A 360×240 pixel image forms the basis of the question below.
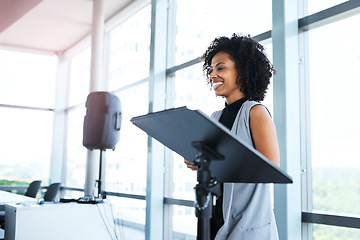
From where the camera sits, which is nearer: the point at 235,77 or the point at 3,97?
the point at 235,77

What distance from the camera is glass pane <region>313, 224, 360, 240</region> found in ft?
8.52

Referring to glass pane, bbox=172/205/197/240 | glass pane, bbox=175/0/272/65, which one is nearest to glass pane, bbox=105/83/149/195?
glass pane, bbox=172/205/197/240

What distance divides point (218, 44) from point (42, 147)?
7.19 metres

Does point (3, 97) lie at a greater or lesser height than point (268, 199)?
greater

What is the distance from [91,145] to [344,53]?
296cm

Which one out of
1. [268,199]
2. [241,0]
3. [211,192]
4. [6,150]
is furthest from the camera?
[6,150]

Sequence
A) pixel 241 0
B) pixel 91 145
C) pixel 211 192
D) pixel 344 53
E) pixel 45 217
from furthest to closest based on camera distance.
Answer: pixel 91 145 < pixel 241 0 < pixel 45 217 < pixel 344 53 < pixel 211 192

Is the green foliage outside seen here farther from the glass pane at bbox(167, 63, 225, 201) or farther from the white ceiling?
the white ceiling

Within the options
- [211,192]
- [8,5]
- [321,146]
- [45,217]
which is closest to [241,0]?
[321,146]

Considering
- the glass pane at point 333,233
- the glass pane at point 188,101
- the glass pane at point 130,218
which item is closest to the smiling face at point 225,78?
the glass pane at point 333,233

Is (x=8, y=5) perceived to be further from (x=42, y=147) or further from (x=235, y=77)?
(x=235, y=77)

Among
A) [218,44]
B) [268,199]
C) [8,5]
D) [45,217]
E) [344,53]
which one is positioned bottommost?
[45,217]

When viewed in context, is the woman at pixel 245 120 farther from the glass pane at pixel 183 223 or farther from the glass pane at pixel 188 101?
the glass pane at pixel 183 223

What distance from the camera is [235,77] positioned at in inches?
62.0
